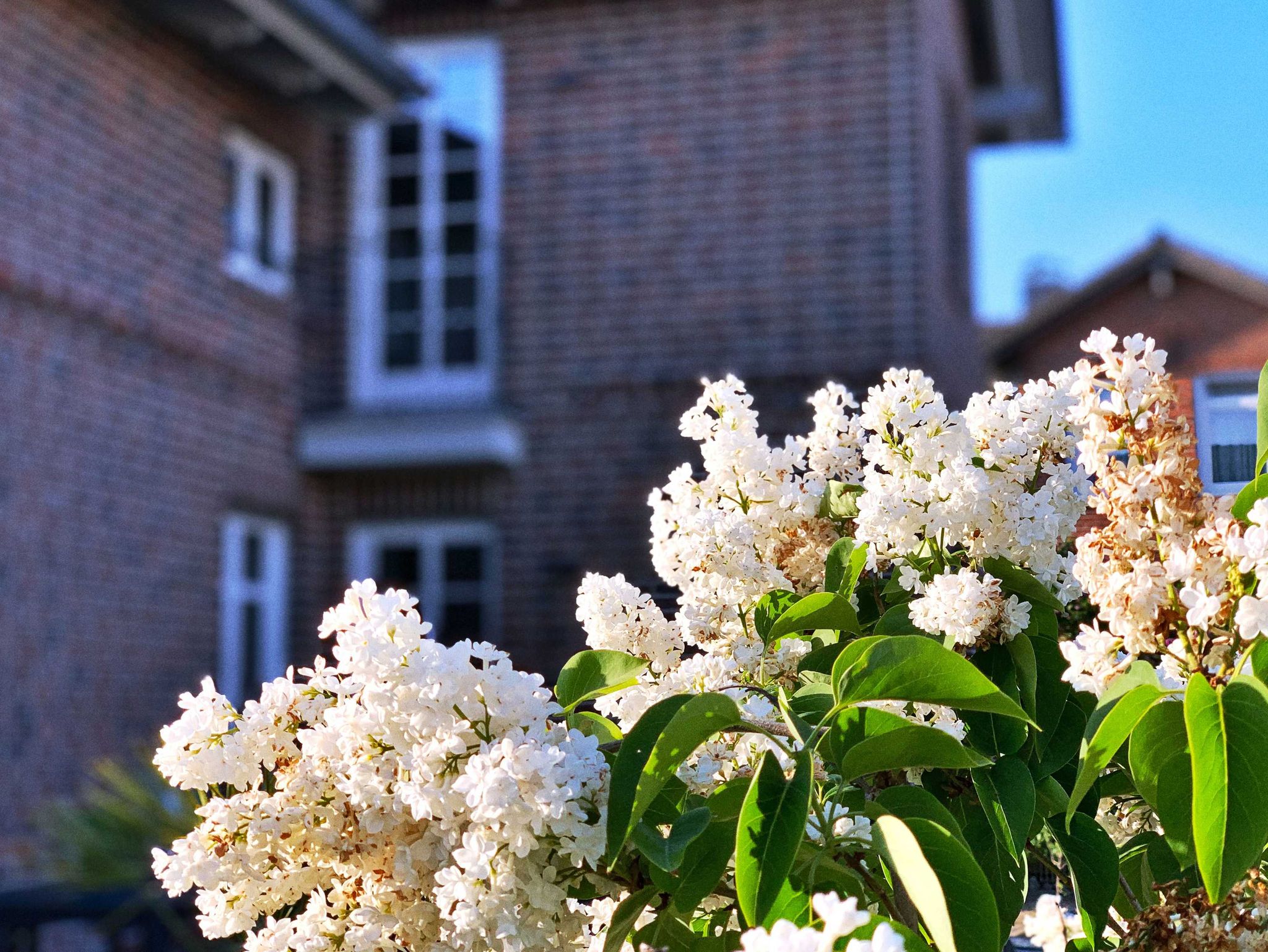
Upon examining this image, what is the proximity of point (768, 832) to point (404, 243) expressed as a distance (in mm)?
9667

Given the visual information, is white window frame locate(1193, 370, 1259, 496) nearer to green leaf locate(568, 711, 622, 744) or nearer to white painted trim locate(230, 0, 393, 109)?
green leaf locate(568, 711, 622, 744)

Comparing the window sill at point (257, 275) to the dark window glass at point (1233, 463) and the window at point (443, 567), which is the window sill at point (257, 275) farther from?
the dark window glass at point (1233, 463)

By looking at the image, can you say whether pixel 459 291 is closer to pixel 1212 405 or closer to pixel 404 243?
pixel 404 243

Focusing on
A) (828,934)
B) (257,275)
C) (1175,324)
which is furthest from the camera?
(1175,324)

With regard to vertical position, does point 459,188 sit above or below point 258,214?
above

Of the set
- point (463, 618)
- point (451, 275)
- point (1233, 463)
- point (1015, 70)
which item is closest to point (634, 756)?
point (1233, 463)

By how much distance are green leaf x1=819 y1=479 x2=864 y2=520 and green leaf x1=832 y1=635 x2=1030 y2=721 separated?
1.05 feet

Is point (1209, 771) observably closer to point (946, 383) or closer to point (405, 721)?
point (405, 721)

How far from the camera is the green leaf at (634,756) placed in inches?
46.3

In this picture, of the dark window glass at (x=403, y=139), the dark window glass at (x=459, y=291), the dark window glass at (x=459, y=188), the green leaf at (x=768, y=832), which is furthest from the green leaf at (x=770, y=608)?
the dark window glass at (x=403, y=139)

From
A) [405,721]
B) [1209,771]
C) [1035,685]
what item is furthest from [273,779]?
[1209,771]

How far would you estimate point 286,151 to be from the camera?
Result: 9984 mm

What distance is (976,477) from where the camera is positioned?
4.24 feet

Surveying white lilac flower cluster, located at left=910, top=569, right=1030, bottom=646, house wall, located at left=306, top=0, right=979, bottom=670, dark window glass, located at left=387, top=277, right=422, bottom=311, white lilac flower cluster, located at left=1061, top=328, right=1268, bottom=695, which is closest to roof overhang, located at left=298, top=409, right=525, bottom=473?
house wall, located at left=306, top=0, right=979, bottom=670
